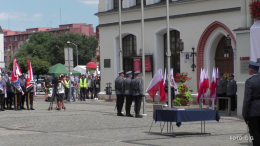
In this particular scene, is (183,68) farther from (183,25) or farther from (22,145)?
(22,145)

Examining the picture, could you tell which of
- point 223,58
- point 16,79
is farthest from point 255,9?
point 16,79

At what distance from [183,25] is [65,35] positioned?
2206 inches

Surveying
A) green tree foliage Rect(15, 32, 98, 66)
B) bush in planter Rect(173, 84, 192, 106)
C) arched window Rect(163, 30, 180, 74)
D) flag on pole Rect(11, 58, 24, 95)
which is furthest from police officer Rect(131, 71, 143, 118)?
green tree foliage Rect(15, 32, 98, 66)

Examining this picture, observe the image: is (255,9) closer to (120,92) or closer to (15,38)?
(120,92)

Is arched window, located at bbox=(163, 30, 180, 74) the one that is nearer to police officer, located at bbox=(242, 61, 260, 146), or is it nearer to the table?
the table

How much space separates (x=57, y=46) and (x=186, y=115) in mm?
70936

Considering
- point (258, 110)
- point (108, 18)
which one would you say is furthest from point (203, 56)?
point (258, 110)

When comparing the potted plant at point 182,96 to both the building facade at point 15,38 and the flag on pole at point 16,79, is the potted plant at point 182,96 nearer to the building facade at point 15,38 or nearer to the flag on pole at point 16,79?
the flag on pole at point 16,79

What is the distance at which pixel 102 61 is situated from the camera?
35.5 meters

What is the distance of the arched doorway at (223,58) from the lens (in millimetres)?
28047

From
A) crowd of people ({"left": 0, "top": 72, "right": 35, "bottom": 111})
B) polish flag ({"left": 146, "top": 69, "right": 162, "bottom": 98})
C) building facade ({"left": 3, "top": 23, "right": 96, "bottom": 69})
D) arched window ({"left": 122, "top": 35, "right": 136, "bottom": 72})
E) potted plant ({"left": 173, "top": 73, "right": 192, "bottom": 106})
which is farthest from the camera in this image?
building facade ({"left": 3, "top": 23, "right": 96, "bottom": 69})

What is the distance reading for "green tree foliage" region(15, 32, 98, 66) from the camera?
271 feet

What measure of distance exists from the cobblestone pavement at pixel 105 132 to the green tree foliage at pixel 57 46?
63192mm

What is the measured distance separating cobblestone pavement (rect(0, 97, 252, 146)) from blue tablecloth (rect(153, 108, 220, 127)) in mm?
482
